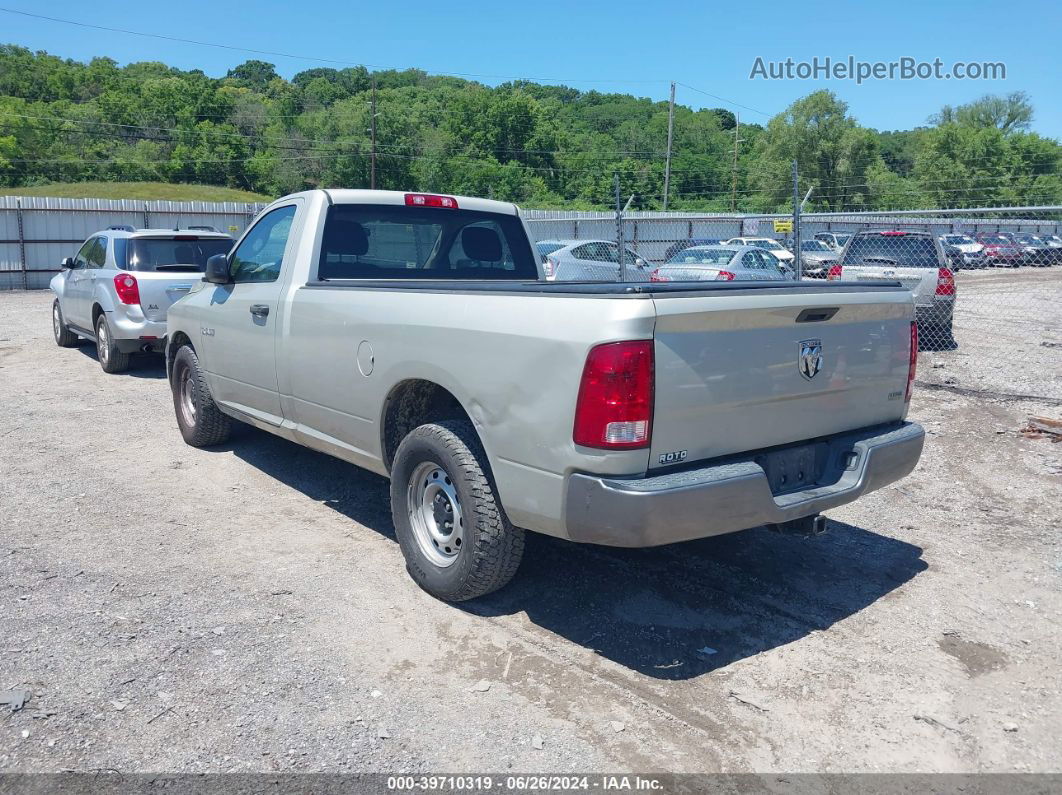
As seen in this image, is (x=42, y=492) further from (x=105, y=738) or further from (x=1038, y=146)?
(x=1038, y=146)

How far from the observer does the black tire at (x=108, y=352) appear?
1038 cm

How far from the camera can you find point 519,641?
13.1ft

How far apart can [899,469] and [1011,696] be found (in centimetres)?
122

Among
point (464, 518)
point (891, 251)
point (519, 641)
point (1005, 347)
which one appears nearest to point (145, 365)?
point (464, 518)

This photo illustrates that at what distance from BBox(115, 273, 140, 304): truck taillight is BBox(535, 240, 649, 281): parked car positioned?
28.9ft

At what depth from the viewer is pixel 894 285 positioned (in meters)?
4.52

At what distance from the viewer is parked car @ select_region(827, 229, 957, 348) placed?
40.9 feet

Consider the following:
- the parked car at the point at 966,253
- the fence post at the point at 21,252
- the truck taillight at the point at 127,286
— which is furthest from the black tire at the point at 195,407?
the fence post at the point at 21,252

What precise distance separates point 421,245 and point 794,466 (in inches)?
117

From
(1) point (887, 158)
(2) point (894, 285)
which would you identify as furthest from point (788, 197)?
(2) point (894, 285)

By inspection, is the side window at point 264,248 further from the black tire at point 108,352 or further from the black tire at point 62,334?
the black tire at point 62,334

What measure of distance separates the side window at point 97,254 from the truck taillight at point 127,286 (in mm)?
826

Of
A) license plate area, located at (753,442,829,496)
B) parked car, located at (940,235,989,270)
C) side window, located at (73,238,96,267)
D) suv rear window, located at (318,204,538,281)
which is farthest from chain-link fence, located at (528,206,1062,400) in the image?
side window, located at (73,238,96,267)

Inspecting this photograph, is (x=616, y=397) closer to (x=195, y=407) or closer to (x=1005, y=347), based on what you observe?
(x=195, y=407)
